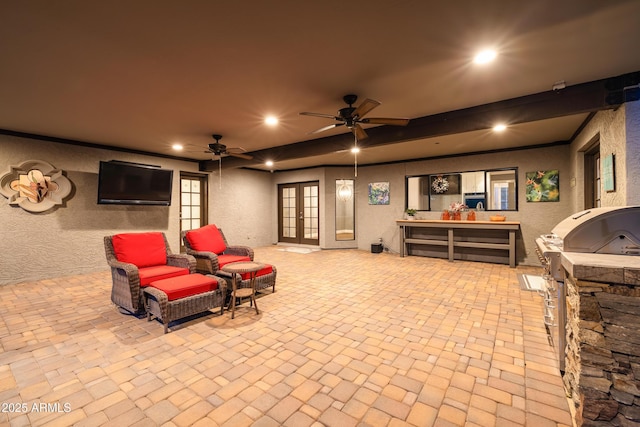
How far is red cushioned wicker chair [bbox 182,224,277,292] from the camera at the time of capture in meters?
3.97

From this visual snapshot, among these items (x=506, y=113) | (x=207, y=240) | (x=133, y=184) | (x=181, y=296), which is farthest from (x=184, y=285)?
(x=506, y=113)

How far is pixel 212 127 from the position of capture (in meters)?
4.55

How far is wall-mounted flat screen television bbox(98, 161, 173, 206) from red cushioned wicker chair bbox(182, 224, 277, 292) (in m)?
2.51

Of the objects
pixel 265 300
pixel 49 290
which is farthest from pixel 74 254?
pixel 265 300

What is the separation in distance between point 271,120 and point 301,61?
5.78 feet

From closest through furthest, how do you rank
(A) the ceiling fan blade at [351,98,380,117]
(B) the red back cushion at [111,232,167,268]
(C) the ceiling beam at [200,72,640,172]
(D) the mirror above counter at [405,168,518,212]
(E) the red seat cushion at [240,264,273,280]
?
(A) the ceiling fan blade at [351,98,380,117] < (C) the ceiling beam at [200,72,640,172] < (B) the red back cushion at [111,232,167,268] < (E) the red seat cushion at [240,264,273,280] < (D) the mirror above counter at [405,168,518,212]

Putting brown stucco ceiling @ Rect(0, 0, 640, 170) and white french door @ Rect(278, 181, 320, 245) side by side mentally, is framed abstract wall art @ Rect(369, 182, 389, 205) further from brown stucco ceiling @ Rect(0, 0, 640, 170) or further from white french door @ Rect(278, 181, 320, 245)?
brown stucco ceiling @ Rect(0, 0, 640, 170)

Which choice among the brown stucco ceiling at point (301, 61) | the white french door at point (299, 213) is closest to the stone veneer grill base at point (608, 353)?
the brown stucco ceiling at point (301, 61)

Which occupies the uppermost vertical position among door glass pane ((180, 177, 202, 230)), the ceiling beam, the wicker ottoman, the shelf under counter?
the ceiling beam

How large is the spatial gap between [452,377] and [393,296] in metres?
1.87

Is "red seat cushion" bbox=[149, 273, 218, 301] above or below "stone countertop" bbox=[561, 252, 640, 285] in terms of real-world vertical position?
below

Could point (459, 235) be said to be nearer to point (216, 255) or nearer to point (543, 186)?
point (543, 186)

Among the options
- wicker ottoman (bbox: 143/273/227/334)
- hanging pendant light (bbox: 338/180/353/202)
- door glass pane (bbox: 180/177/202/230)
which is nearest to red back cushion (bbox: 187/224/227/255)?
wicker ottoman (bbox: 143/273/227/334)

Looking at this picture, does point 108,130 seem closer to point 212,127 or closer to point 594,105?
point 212,127
